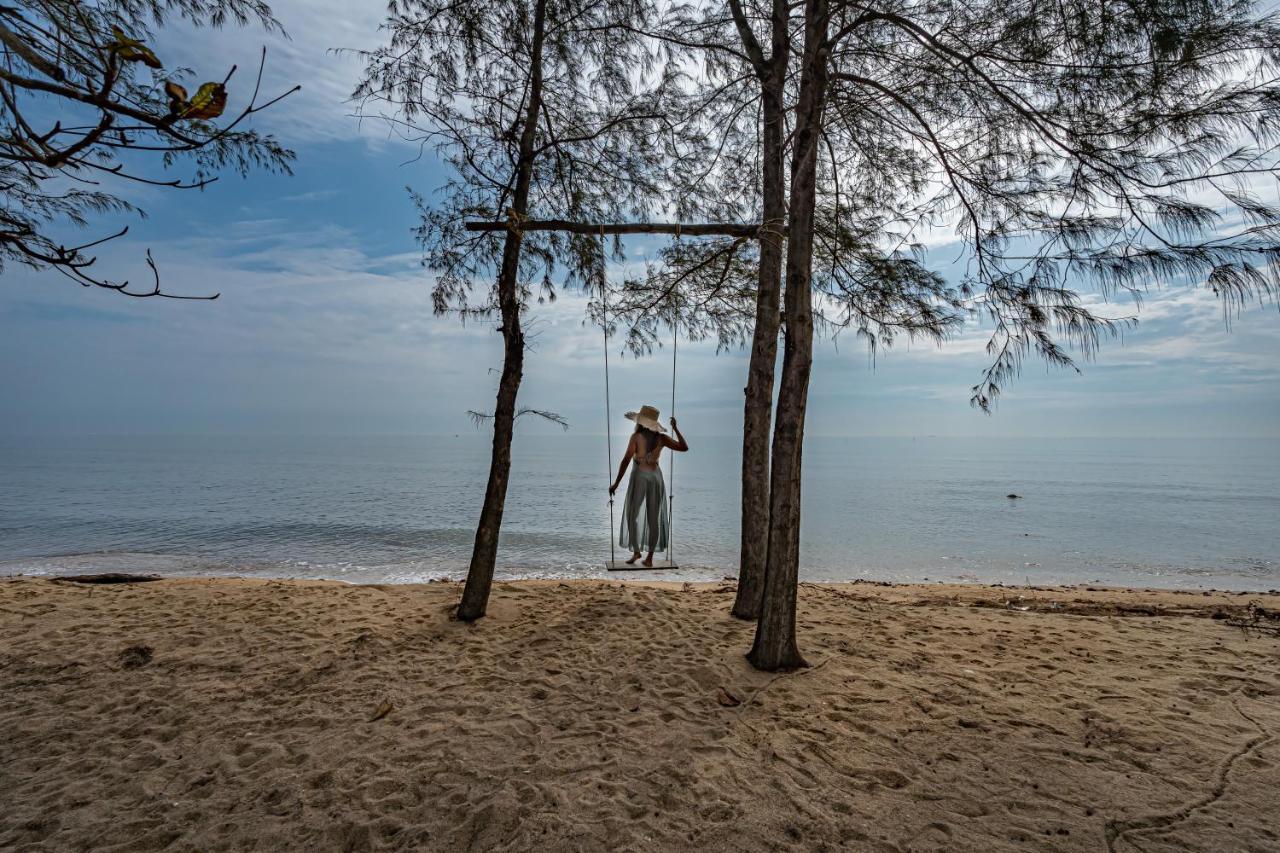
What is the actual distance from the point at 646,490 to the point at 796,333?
3.80 meters

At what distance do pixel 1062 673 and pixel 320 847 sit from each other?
5.14m

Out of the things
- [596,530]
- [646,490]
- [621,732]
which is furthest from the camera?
[596,530]

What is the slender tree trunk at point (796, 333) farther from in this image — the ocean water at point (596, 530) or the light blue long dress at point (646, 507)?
the ocean water at point (596, 530)

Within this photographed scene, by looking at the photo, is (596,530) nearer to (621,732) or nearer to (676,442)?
(676,442)

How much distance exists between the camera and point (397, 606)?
643 cm

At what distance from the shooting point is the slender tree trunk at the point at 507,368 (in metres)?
5.88

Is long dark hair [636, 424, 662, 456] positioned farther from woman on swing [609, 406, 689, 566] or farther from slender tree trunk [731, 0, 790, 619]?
slender tree trunk [731, 0, 790, 619]

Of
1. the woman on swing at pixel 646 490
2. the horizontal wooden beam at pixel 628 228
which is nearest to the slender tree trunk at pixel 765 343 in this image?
the horizontal wooden beam at pixel 628 228

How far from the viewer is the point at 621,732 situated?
3.73 meters

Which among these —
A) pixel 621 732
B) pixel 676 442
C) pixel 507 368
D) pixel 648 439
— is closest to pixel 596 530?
pixel 648 439

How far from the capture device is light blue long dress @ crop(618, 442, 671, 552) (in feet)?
25.0

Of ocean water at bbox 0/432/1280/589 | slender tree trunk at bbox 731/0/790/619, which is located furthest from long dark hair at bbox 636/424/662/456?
slender tree trunk at bbox 731/0/790/619

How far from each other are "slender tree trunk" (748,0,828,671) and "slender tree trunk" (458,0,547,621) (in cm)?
275

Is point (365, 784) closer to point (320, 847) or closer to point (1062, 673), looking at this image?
point (320, 847)
